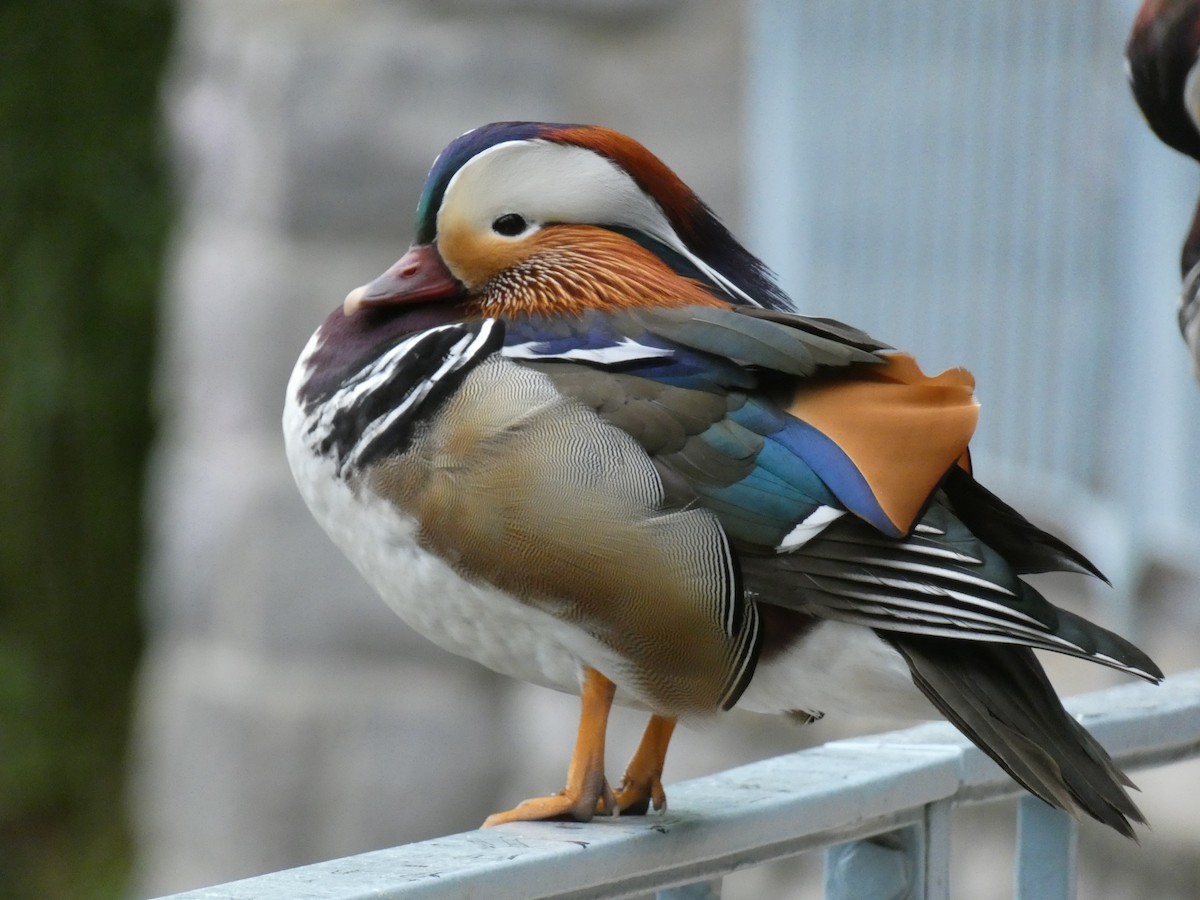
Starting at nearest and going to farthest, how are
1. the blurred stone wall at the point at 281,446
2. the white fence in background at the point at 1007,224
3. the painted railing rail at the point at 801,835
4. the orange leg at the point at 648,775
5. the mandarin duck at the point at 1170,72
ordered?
the painted railing rail at the point at 801,835 < the orange leg at the point at 648,775 < the mandarin duck at the point at 1170,72 < the white fence in background at the point at 1007,224 < the blurred stone wall at the point at 281,446

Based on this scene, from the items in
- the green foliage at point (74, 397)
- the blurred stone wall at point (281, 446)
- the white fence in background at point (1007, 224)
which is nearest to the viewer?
the white fence in background at point (1007, 224)

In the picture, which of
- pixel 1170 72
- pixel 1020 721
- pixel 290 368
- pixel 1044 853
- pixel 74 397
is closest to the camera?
pixel 1020 721

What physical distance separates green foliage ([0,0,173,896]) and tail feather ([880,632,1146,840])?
161cm

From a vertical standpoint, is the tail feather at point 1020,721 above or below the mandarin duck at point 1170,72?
below

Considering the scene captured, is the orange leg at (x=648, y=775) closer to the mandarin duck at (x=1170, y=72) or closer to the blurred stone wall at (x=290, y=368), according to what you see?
the mandarin duck at (x=1170, y=72)

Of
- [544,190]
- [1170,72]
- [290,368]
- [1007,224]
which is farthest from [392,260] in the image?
[544,190]

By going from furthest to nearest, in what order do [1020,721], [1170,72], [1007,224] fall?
[1007,224] → [1170,72] → [1020,721]

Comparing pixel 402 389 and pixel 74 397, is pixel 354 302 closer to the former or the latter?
pixel 402 389

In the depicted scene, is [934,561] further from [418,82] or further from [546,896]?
[418,82]

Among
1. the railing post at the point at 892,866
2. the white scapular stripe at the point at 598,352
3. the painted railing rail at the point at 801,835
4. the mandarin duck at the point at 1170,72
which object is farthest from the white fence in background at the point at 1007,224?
the white scapular stripe at the point at 598,352

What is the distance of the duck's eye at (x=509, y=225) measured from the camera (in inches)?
21.6

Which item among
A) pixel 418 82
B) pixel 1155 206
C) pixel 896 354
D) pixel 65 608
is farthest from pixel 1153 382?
pixel 65 608

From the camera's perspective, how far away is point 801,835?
0.57 meters

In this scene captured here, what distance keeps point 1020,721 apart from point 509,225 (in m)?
0.21
